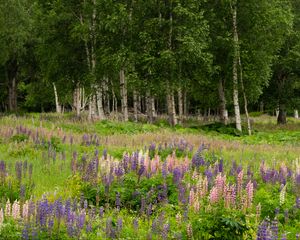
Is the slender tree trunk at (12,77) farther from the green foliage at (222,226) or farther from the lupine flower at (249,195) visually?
the green foliage at (222,226)

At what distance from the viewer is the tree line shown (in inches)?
985

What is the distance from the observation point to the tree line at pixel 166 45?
25031 mm

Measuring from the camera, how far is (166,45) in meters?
25.4

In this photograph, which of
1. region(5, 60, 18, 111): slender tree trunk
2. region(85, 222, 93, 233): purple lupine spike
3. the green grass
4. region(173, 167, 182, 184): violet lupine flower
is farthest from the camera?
region(5, 60, 18, 111): slender tree trunk

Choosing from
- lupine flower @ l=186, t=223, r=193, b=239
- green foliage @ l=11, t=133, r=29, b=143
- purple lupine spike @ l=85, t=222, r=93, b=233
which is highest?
green foliage @ l=11, t=133, r=29, b=143

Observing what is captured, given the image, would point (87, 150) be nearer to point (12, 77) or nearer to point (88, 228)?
point (88, 228)

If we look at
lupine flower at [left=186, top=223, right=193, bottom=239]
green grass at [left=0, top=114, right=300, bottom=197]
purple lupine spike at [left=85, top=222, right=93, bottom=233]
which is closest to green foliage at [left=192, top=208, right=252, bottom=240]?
lupine flower at [left=186, top=223, right=193, bottom=239]

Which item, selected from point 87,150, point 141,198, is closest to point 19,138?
point 87,150

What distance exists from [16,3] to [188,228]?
3010 cm

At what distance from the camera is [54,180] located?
902 cm

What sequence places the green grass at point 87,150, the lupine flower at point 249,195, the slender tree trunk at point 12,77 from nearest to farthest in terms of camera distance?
the lupine flower at point 249,195, the green grass at point 87,150, the slender tree trunk at point 12,77

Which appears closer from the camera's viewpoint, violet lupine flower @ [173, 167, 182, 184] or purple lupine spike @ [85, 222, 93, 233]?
purple lupine spike @ [85, 222, 93, 233]

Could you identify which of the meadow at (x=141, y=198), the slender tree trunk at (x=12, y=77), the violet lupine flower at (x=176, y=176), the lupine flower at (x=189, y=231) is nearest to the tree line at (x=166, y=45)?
the slender tree trunk at (x=12, y=77)

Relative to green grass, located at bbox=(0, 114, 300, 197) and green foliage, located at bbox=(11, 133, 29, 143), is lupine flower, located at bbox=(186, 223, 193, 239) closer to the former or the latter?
green grass, located at bbox=(0, 114, 300, 197)
